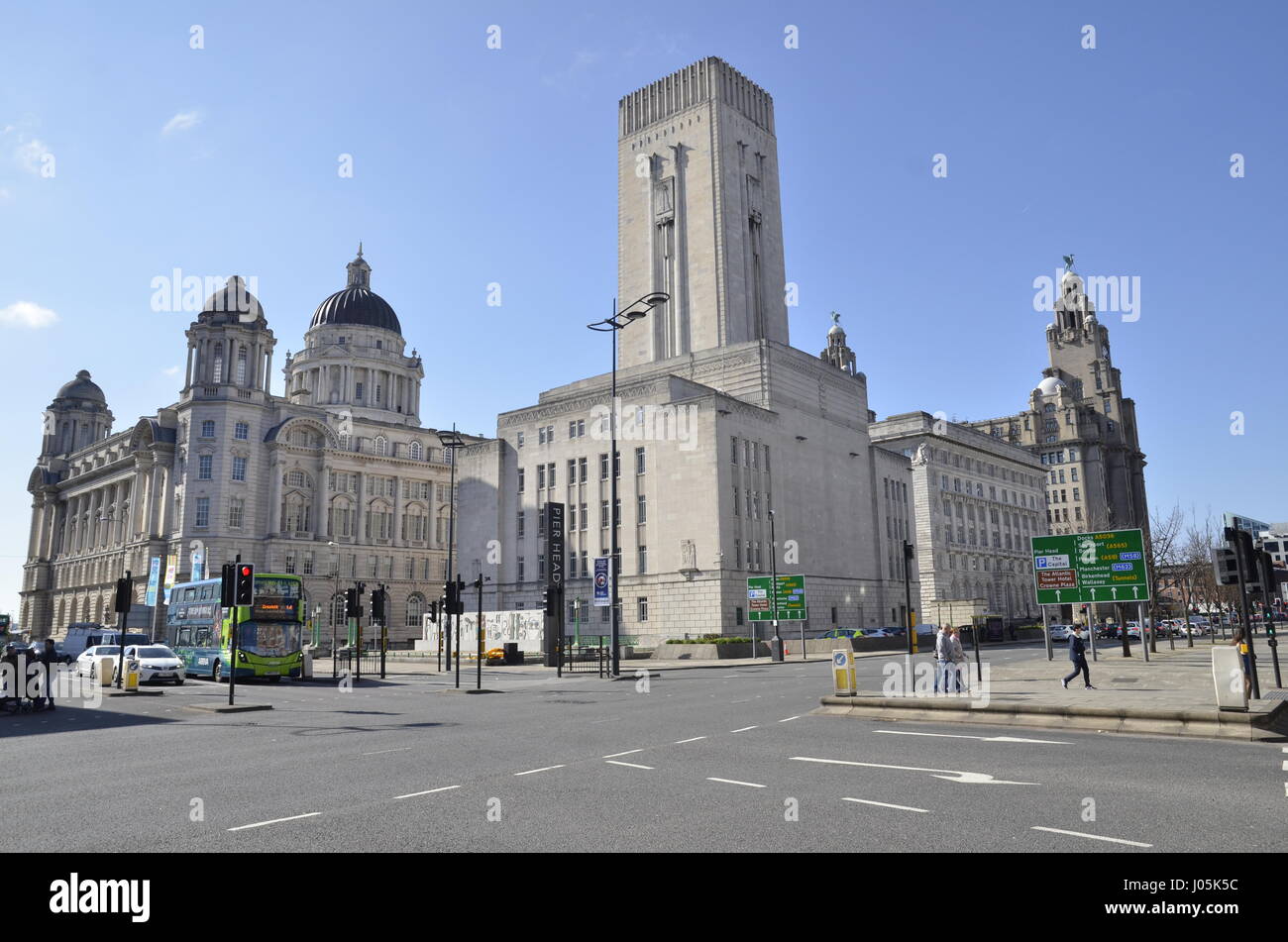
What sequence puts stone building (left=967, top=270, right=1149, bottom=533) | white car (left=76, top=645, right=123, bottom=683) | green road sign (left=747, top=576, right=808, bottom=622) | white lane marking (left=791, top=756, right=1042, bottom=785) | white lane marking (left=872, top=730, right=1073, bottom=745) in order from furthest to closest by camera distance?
stone building (left=967, top=270, right=1149, bottom=533)
green road sign (left=747, top=576, right=808, bottom=622)
white car (left=76, top=645, right=123, bottom=683)
white lane marking (left=872, top=730, right=1073, bottom=745)
white lane marking (left=791, top=756, right=1042, bottom=785)

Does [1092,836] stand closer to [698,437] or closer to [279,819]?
[279,819]

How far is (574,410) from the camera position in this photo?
67375 mm

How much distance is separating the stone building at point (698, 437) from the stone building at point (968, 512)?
13990 mm

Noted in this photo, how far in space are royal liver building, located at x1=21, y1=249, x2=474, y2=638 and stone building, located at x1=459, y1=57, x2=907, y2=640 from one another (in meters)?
26.4

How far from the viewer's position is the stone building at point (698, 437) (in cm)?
5997

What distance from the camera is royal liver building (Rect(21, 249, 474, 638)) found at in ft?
284

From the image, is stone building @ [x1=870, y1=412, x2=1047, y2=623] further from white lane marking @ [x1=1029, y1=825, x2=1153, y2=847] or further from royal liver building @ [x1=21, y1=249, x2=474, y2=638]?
white lane marking @ [x1=1029, y1=825, x2=1153, y2=847]

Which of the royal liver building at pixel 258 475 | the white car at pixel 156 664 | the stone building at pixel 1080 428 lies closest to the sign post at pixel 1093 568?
the white car at pixel 156 664

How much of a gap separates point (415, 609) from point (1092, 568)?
82.9 meters

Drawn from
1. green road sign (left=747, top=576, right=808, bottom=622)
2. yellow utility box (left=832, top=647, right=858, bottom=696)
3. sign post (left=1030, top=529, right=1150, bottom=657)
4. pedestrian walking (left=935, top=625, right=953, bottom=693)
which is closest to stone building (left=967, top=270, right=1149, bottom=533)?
green road sign (left=747, top=576, right=808, bottom=622)

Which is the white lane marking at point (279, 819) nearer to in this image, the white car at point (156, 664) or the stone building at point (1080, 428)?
the white car at point (156, 664)
